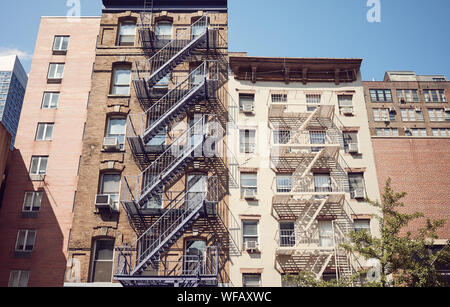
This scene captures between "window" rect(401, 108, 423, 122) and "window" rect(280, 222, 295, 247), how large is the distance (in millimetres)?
49018

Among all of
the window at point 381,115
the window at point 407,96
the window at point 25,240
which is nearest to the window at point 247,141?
the window at point 25,240

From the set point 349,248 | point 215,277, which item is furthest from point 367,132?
point 215,277

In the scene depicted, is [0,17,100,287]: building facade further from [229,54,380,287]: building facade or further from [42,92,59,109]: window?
[229,54,380,287]: building facade

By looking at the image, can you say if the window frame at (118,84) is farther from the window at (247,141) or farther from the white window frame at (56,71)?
the window at (247,141)

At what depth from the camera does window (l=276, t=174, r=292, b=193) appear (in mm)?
21516

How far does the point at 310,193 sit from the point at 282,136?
13.5 feet

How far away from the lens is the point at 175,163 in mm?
20469

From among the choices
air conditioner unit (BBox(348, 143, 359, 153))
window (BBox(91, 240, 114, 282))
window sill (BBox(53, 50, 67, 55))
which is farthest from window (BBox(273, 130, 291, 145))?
window sill (BBox(53, 50, 67, 55))

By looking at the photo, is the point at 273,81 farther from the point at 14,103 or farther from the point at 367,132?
the point at 14,103

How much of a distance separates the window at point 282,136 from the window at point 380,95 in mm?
44843

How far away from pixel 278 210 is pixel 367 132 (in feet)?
24.4

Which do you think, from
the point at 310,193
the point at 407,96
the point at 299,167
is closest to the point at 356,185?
the point at 299,167

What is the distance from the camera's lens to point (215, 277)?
58.0ft

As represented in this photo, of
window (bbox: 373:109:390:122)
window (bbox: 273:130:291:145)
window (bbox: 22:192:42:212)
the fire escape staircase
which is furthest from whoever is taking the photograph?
window (bbox: 373:109:390:122)
